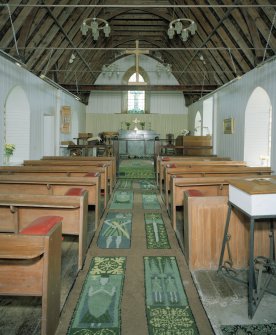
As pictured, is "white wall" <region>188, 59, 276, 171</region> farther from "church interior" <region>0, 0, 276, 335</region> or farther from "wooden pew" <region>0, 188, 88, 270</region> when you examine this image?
"wooden pew" <region>0, 188, 88, 270</region>

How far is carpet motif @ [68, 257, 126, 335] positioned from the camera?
8.20ft

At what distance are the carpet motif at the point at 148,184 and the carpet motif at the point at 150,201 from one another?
3.34 feet

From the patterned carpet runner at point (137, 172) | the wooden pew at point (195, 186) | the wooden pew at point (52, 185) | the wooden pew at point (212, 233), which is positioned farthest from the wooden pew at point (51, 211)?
the patterned carpet runner at point (137, 172)

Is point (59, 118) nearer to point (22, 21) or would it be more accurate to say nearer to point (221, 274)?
point (22, 21)

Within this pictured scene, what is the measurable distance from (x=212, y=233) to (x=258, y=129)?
22.1ft

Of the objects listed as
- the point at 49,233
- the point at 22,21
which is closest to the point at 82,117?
the point at 22,21

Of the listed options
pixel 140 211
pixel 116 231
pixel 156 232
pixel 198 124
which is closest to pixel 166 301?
pixel 156 232

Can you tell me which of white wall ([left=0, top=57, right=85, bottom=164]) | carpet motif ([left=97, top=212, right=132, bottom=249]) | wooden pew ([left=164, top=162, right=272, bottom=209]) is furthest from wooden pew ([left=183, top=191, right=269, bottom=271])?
white wall ([left=0, top=57, right=85, bottom=164])

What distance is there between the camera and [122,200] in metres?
7.21

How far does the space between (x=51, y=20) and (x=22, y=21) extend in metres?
1.54

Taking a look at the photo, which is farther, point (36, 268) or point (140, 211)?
point (140, 211)

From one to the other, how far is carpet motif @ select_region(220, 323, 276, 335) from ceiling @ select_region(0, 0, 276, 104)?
181 inches

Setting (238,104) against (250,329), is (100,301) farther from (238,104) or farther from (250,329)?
(238,104)

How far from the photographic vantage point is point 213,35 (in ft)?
33.4
